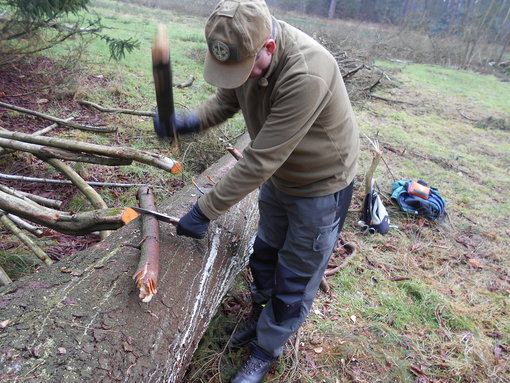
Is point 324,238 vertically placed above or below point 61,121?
above

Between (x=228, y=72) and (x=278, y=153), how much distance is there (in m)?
0.40

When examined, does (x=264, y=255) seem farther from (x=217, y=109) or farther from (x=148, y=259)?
(x=217, y=109)

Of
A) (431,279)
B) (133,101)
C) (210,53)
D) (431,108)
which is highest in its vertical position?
(210,53)

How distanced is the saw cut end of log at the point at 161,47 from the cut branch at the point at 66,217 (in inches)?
35.3

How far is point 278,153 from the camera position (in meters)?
1.61

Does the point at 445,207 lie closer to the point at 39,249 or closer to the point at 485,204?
the point at 485,204

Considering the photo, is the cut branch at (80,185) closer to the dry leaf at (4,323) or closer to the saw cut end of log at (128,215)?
the saw cut end of log at (128,215)

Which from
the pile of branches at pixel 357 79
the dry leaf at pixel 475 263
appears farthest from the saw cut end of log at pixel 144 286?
the pile of branches at pixel 357 79

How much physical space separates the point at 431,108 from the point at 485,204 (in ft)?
18.7

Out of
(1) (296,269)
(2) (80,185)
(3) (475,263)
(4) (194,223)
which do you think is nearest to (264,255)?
(1) (296,269)

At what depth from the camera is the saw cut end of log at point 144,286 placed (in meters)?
1.64

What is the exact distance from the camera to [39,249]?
243 cm

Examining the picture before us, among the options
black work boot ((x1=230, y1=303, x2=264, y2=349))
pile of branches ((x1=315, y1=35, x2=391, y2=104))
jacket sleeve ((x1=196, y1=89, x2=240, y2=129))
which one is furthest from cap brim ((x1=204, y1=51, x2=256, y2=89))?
pile of branches ((x1=315, y1=35, x2=391, y2=104))

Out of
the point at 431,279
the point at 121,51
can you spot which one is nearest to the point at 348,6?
the point at 121,51
